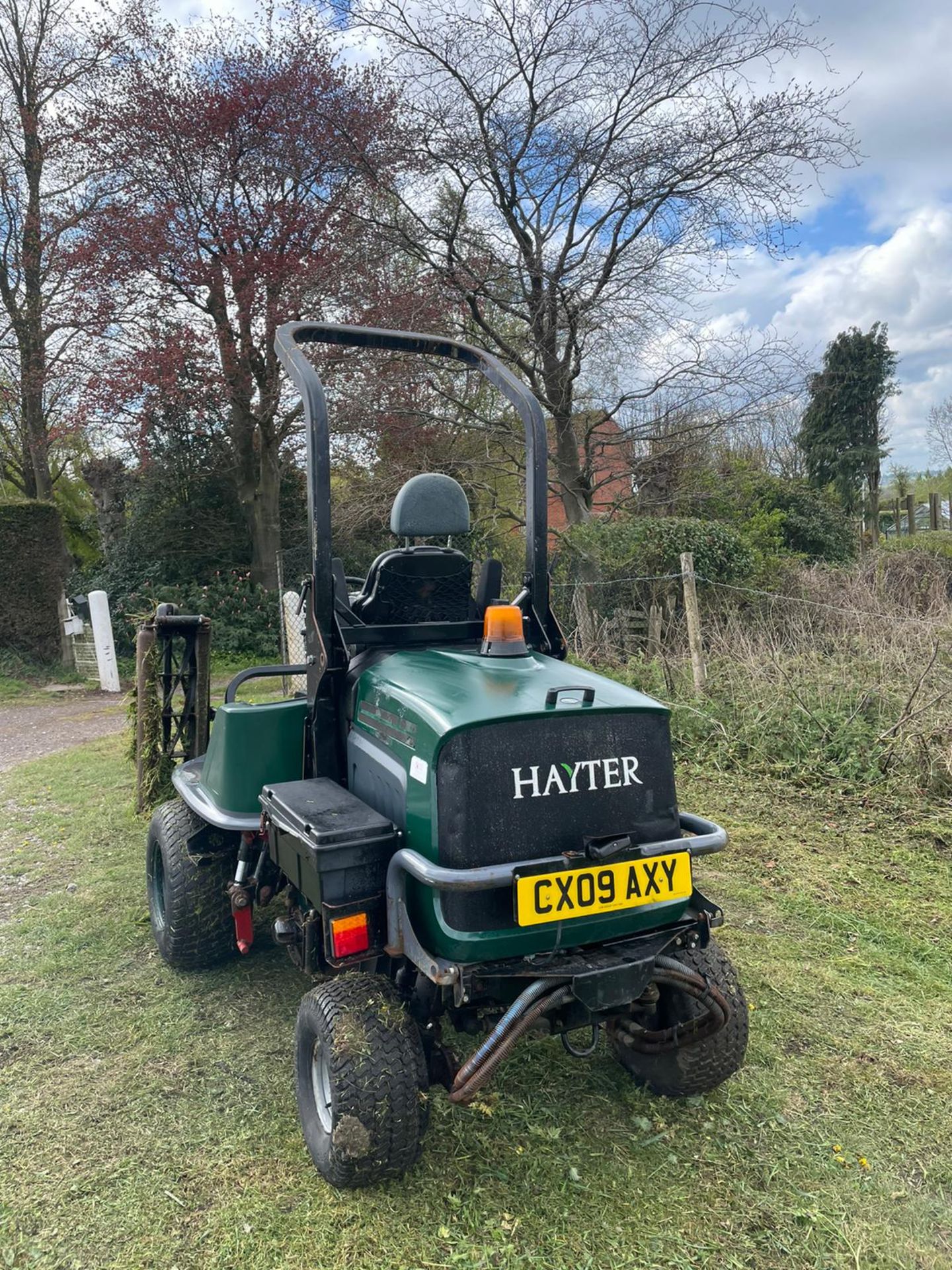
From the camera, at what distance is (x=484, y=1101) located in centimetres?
278

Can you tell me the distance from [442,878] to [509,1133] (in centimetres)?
98

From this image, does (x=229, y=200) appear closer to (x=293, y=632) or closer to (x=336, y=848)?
(x=293, y=632)

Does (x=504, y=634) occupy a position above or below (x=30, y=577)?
below

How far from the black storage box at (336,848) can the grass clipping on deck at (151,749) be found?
9.49ft

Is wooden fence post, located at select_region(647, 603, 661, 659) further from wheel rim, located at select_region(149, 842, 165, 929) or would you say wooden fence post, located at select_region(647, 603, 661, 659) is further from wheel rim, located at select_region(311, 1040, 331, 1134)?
wheel rim, located at select_region(311, 1040, 331, 1134)

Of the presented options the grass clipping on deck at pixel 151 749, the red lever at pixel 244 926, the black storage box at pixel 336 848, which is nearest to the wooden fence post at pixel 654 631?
the grass clipping on deck at pixel 151 749

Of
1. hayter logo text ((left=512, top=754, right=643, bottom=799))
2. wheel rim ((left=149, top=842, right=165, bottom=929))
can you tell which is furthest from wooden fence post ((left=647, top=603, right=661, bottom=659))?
hayter logo text ((left=512, top=754, right=643, bottom=799))

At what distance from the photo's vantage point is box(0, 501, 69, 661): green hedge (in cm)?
1270

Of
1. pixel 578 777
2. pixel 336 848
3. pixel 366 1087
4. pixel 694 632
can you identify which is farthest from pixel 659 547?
pixel 366 1087

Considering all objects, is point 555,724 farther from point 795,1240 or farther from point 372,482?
point 372,482

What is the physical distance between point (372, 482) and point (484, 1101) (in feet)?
30.0

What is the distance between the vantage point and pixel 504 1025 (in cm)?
228

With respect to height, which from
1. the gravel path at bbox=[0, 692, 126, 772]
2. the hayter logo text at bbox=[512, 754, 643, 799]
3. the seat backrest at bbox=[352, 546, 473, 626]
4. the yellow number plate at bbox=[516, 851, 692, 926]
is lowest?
the gravel path at bbox=[0, 692, 126, 772]

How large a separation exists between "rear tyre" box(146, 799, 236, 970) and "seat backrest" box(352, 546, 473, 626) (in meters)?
1.25
